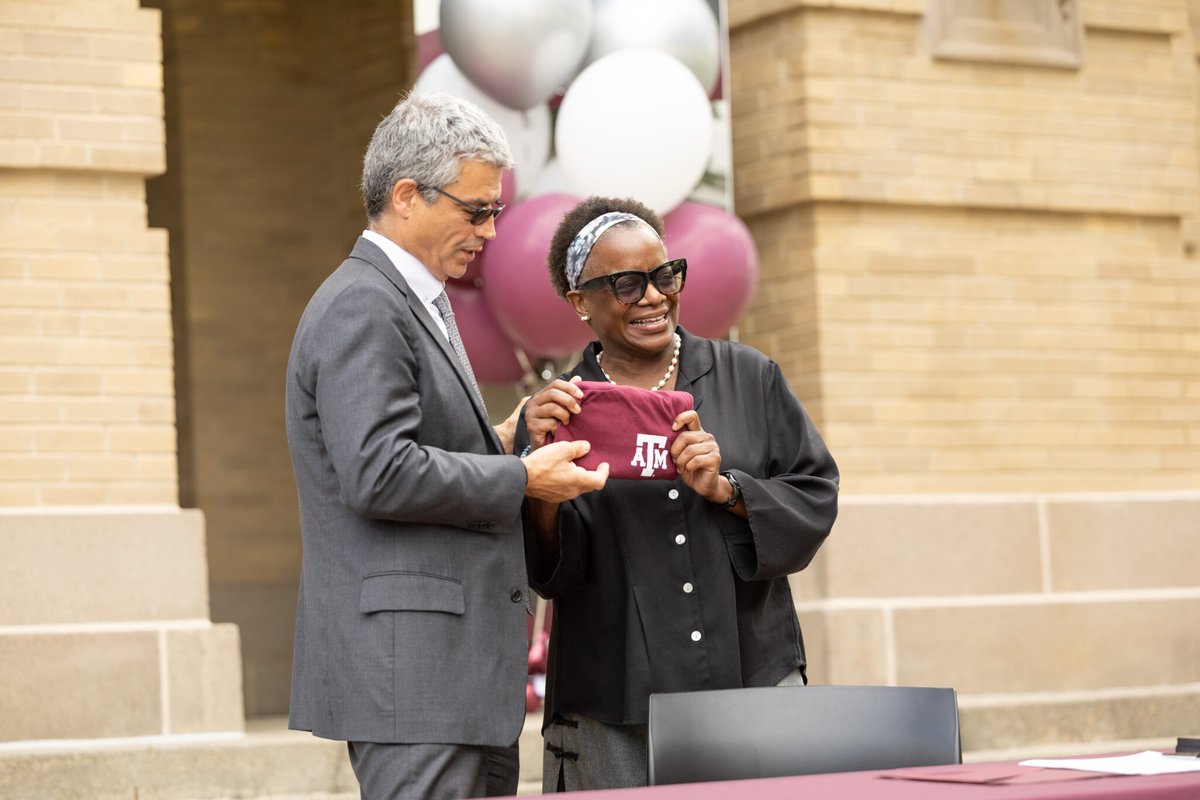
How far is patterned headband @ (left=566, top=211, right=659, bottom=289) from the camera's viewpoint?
11.7ft

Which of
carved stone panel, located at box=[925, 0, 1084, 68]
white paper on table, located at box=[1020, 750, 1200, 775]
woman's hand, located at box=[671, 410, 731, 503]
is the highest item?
carved stone panel, located at box=[925, 0, 1084, 68]

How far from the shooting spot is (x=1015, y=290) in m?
7.25

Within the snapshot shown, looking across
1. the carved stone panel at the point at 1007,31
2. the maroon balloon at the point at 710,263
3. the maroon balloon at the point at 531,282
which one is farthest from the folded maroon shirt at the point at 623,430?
the carved stone panel at the point at 1007,31

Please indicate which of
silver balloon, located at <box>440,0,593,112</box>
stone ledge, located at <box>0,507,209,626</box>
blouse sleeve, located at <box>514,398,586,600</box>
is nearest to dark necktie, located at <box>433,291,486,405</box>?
blouse sleeve, located at <box>514,398,586,600</box>

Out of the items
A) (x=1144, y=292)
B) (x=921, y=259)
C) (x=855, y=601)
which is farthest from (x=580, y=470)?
(x=1144, y=292)

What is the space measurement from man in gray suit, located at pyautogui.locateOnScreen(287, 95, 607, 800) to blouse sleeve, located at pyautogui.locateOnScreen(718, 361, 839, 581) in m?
0.43

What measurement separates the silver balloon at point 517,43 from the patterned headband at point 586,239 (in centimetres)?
231

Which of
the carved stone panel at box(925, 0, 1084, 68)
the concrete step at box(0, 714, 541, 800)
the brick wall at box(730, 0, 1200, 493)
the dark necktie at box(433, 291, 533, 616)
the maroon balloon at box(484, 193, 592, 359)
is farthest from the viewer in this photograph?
the carved stone panel at box(925, 0, 1084, 68)

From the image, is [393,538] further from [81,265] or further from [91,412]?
[81,265]

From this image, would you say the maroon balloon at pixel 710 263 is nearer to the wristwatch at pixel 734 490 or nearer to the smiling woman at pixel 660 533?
the smiling woman at pixel 660 533

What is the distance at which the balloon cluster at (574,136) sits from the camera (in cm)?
576

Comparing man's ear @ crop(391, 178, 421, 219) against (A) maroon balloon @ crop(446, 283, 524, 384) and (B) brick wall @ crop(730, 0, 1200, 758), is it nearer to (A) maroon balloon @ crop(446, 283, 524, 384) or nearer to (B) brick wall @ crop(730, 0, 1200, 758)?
(A) maroon balloon @ crop(446, 283, 524, 384)

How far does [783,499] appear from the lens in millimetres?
3467

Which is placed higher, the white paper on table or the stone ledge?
the stone ledge
